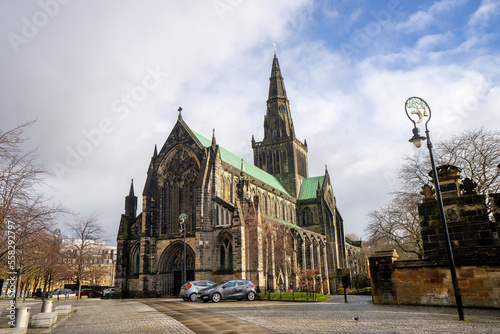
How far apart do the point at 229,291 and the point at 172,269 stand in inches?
629

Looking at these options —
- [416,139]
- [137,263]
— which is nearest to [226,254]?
[137,263]

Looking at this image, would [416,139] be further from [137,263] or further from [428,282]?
[137,263]

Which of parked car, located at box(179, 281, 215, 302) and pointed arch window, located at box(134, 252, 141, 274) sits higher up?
pointed arch window, located at box(134, 252, 141, 274)

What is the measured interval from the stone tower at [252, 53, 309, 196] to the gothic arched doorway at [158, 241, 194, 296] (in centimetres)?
2744

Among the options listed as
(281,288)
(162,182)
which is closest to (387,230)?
(281,288)

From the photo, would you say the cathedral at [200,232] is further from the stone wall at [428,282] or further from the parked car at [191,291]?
the stone wall at [428,282]

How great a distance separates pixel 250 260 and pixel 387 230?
1183 centimetres

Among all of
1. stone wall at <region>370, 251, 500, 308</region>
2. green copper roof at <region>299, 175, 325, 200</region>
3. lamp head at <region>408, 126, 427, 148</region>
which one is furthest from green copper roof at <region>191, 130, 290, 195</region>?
lamp head at <region>408, 126, 427, 148</region>

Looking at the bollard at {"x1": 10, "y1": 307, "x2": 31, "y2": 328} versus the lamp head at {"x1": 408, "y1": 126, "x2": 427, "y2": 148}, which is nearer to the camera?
the bollard at {"x1": 10, "y1": 307, "x2": 31, "y2": 328}

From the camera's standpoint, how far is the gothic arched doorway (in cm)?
3656

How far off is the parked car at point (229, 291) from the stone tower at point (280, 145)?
124ft

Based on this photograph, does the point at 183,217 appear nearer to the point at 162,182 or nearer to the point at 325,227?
the point at 162,182

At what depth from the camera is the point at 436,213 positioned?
703 inches

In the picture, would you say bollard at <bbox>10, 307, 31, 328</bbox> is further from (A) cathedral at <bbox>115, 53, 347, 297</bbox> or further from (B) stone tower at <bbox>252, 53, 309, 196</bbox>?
(B) stone tower at <bbox>252, 53, 309, 196</bbox>
